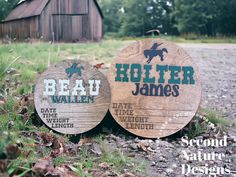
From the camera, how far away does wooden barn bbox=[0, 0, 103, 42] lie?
3.82 meters

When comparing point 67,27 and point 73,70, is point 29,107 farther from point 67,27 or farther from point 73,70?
point 67,27

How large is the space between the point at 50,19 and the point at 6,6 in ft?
1.51

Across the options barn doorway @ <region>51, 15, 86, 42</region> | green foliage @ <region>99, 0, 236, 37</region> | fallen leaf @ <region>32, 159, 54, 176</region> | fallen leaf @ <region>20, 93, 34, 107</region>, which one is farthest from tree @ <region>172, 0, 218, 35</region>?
fallen leaf @ <region>32, 159, 54, 176</region>

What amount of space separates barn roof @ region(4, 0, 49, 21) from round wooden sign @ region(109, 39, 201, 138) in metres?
0.98

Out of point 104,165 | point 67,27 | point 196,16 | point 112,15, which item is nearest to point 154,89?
point 104,165

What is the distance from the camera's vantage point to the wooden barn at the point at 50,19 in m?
Answer: 3.82

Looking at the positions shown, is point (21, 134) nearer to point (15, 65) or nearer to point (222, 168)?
point (222, 168)

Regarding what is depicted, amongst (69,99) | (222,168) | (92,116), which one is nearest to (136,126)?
(92,116)

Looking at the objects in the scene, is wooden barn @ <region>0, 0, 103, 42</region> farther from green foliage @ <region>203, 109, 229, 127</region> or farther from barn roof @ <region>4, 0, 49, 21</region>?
green foliage @ <region>203, 109, 229, 127</region>

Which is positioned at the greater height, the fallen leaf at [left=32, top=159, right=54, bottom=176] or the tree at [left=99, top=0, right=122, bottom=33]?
the tree at [left=99, top=0, right=122, bottom=33]

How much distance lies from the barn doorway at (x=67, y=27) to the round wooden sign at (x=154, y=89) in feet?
3.00

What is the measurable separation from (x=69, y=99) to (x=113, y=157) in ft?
2.08

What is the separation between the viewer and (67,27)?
4020 millimetres

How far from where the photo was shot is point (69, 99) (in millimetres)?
3096
